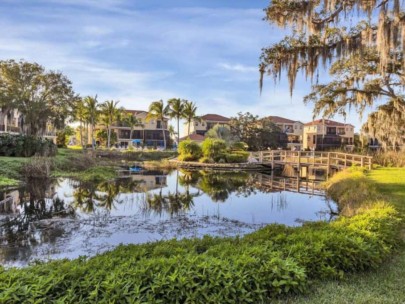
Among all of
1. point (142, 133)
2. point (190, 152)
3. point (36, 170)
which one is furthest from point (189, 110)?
point (36, 170)

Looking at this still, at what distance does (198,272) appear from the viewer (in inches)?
144

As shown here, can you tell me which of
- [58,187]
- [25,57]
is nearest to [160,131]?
[25,57]

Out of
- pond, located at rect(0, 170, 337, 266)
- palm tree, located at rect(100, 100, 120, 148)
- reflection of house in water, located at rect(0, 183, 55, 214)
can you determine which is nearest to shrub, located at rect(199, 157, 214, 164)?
pond, located at rect(0, 170, 337, 266)

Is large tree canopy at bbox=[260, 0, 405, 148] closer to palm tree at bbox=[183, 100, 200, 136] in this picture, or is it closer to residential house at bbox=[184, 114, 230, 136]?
palm tree at bbox=[183, 100, 200, 136]

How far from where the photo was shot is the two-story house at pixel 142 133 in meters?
62.6

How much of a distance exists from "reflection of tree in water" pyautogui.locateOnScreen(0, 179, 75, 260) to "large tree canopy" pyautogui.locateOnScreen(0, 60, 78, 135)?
1941 cm

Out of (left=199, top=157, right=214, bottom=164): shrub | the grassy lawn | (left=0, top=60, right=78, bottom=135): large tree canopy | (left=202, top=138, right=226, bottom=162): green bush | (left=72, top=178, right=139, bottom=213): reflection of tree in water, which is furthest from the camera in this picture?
(left=202, top=138, right=226, bottom=162): green bush

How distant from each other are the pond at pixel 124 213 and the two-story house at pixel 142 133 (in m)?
45.1

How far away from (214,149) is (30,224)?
24289 millimetres

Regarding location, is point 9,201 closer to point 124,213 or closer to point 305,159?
point 124,213

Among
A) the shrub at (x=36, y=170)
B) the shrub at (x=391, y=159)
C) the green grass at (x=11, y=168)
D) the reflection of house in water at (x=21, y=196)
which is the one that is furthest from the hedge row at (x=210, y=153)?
the reflection of house in water at (x=21, y=196)

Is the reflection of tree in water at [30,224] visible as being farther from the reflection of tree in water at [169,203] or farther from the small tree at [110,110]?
the small tree at [110,110]

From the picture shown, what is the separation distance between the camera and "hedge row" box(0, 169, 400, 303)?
10.8 ft

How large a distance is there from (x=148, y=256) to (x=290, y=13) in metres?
9.62
